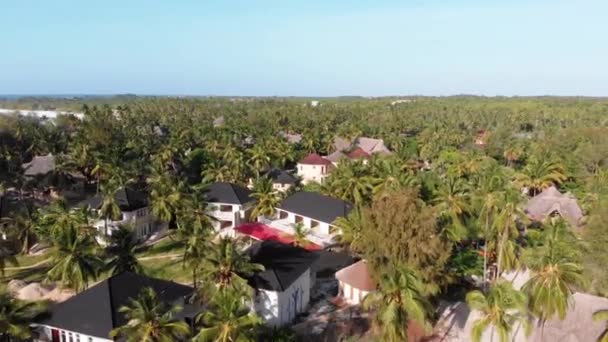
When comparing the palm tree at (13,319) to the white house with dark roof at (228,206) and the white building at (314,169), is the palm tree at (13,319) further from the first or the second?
the white building at (314,169)

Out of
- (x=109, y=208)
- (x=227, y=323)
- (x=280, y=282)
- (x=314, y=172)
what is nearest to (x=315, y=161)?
(x=314, y=172)

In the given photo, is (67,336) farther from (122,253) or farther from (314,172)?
(314,172)

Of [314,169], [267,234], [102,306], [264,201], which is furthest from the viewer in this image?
[314,169]

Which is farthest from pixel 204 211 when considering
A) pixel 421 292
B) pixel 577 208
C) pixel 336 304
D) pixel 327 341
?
pixel 577 208

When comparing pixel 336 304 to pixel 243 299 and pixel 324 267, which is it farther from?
pixel 243 299

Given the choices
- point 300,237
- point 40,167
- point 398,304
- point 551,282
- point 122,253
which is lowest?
point 300,237

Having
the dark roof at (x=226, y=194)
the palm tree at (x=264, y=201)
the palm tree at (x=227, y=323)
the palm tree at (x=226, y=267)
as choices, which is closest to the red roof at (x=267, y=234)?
the palm tree at (x=264, y=201)
